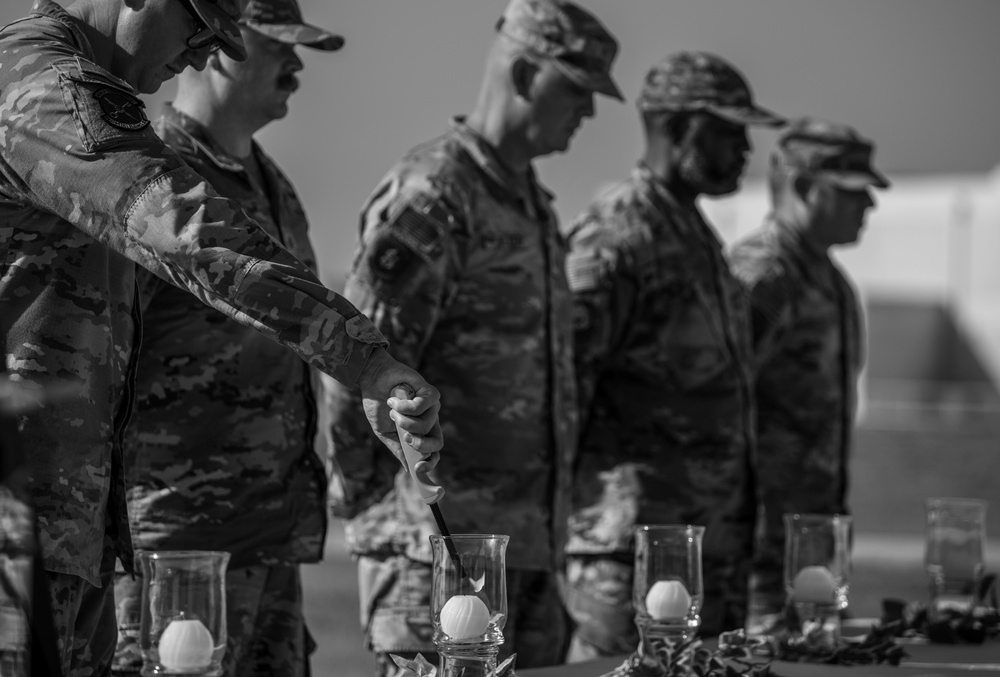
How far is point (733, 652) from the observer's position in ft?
7.55

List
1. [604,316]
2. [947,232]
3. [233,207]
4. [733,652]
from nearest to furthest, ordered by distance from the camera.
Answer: [233,207], [733,652], [604,316], [947,232]

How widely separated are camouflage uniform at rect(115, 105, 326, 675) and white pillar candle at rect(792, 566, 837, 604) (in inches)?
36.9

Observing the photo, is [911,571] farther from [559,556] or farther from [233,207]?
[233,207]

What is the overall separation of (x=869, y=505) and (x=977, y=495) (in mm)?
987

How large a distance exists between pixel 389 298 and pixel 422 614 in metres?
0.71

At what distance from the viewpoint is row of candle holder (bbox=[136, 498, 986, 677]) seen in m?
1.92

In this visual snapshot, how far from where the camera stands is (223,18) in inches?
82.7

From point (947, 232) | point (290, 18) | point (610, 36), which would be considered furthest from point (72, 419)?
point (947, 232)

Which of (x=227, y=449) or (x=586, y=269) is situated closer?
(x=227, y=449)

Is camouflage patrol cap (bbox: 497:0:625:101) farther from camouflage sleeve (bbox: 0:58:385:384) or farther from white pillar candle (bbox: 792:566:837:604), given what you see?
camouflage sleeve (bbox: 0:58:385:384)

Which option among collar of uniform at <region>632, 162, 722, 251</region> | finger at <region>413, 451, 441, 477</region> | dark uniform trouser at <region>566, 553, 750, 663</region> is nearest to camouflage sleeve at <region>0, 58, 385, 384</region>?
finger at <region>413, 451, 441, 477</region>

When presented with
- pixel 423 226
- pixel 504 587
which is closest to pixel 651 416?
pixel 423 226

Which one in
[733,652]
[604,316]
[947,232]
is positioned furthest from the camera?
[947,232]

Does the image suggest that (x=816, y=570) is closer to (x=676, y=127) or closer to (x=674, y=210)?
(x=674, y=210)
